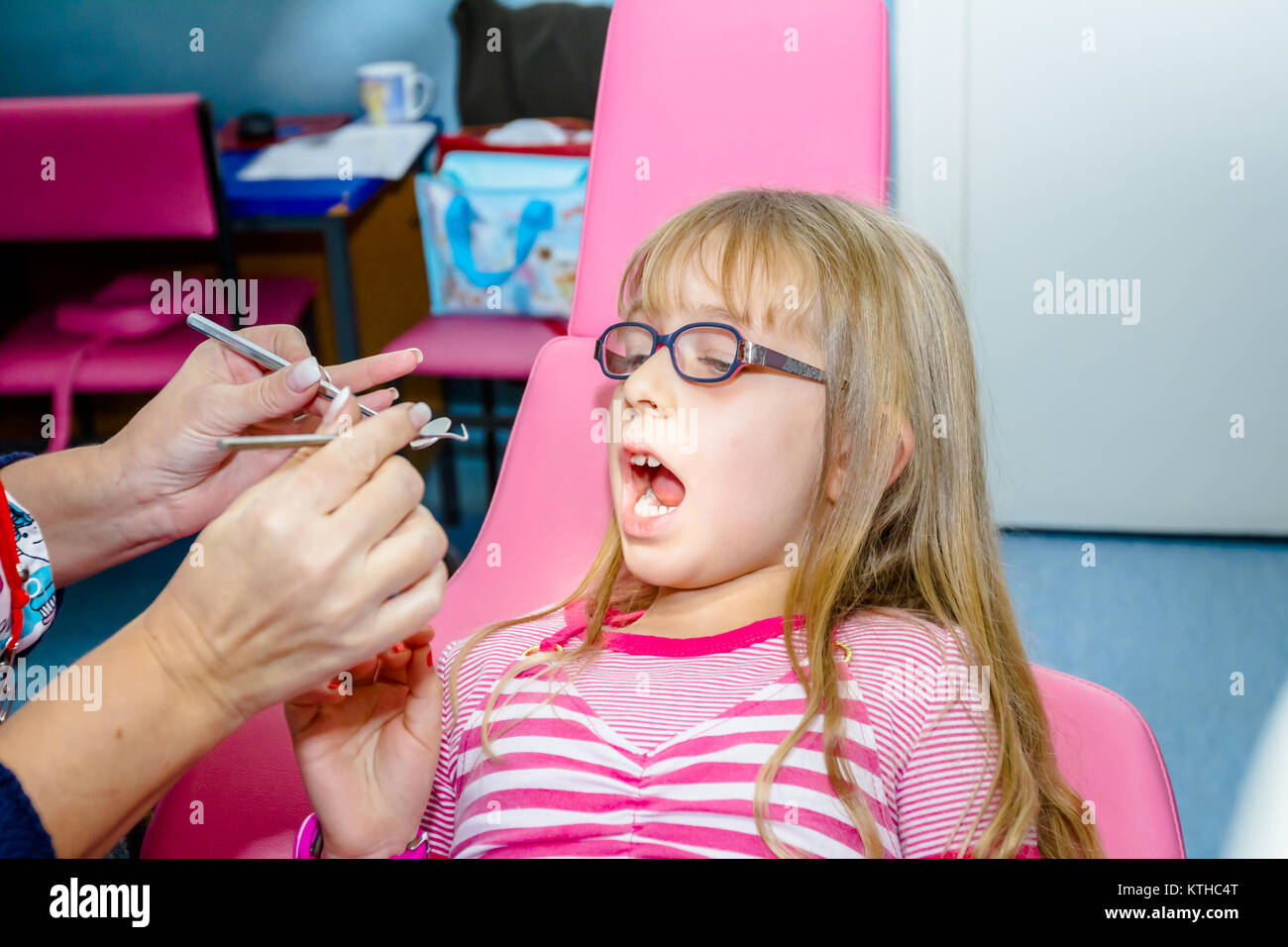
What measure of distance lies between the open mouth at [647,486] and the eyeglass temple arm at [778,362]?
0.42ft

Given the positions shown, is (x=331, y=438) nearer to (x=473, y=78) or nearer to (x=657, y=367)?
(x=657, y=367)

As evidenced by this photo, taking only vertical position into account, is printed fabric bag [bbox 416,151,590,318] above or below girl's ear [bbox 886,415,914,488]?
above

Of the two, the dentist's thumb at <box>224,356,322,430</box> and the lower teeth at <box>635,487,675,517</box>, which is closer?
the dentist's thumb at <box>224,356,322,430</box>

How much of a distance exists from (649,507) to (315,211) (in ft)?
5.10

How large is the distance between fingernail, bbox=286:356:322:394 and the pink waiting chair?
1399 millimetres

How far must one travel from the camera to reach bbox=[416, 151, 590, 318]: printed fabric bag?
96.2 inches

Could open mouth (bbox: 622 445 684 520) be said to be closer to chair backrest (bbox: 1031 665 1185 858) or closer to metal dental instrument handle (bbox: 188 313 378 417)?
metal dental instrument handle (bbox: 188 313 378 417)

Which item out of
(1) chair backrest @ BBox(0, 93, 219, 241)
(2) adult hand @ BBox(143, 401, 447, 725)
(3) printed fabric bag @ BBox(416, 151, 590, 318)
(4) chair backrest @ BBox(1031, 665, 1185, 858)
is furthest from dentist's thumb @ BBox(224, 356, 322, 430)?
(3) printed fabric bag @ BBox(416, 151, 590, 318)

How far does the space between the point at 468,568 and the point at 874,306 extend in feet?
1.83

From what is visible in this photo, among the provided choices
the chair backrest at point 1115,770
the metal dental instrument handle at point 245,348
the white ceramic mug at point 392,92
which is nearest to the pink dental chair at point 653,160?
the metal dental instrument handle at point 245,348

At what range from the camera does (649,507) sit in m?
1.02

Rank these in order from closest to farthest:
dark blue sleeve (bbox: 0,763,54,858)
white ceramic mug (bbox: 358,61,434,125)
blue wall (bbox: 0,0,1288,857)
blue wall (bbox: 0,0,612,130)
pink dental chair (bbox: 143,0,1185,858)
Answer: dark blue sleeve (bbox: 0,763,54,858), pink dental chair (bbox: 143,0,1185,858), blue wall (bbox: 0,0,1288,857), white ceramic mug (bbox: 358,61,434,125), blue wall (bbox: 0,0,612,130)

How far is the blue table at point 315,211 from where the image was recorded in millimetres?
2283
